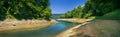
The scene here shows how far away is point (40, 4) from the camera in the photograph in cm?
8438

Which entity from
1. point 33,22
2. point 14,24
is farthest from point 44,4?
point 14,24

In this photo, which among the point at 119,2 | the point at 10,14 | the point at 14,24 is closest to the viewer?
the point at 119,2

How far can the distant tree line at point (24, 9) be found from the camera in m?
65.6

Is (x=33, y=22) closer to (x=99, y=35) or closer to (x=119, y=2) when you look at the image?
(x=119, y=2)

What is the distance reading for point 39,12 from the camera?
8225 cm

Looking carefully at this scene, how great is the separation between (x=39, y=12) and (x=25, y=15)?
32.9 feet

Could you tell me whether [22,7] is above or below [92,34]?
above

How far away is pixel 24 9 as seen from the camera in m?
72.7

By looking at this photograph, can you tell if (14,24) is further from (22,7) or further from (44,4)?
(44,4)

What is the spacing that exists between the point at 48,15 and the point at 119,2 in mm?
45273

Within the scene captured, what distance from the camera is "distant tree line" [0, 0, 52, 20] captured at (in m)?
65.6

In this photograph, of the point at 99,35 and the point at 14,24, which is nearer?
the point at 99,35

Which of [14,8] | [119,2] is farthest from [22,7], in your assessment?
[119,2]

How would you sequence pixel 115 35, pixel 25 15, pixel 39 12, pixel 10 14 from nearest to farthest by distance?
pixel 115 35 → pixel 10 14 → pixel 25 15 → pixel 39 12
